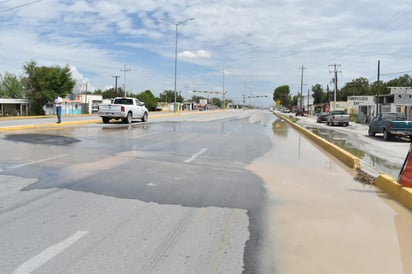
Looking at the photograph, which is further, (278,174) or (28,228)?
(278,174)

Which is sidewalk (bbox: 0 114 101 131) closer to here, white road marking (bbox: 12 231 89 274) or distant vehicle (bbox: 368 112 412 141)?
white road marking (bbox: 12 231 89 274)

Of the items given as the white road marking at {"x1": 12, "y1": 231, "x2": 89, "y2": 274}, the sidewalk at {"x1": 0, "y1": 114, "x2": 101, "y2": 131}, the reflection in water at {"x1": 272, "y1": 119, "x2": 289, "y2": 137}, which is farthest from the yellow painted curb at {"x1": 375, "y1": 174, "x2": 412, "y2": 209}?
the sidewalk at {"x1": 0, "y1": 114, "x2": 101, "y2": 131}

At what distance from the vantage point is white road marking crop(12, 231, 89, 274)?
149 inches

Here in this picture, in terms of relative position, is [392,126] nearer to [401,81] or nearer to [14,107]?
[14,107]

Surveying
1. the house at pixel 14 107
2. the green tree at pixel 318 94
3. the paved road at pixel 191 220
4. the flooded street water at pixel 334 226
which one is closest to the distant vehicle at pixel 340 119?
the paved road at pixel 191 220

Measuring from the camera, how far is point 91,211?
569 cm

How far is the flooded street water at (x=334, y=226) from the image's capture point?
4.18 metres

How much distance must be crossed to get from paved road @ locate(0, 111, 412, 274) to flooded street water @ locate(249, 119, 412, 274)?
17 millimetres

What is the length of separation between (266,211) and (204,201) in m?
1.09

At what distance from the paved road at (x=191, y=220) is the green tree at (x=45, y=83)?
2211 inches

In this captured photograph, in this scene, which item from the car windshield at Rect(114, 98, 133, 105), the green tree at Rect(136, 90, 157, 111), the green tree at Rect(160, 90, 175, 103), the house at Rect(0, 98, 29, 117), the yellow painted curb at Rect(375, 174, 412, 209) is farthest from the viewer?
the green tree at Rect(160, 90, 175, 103)

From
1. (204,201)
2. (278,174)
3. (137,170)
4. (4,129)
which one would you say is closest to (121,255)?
(204,201)

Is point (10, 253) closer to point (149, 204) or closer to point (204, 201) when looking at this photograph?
point (149, 204)

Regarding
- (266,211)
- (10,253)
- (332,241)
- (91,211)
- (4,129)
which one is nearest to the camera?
(10,253)
